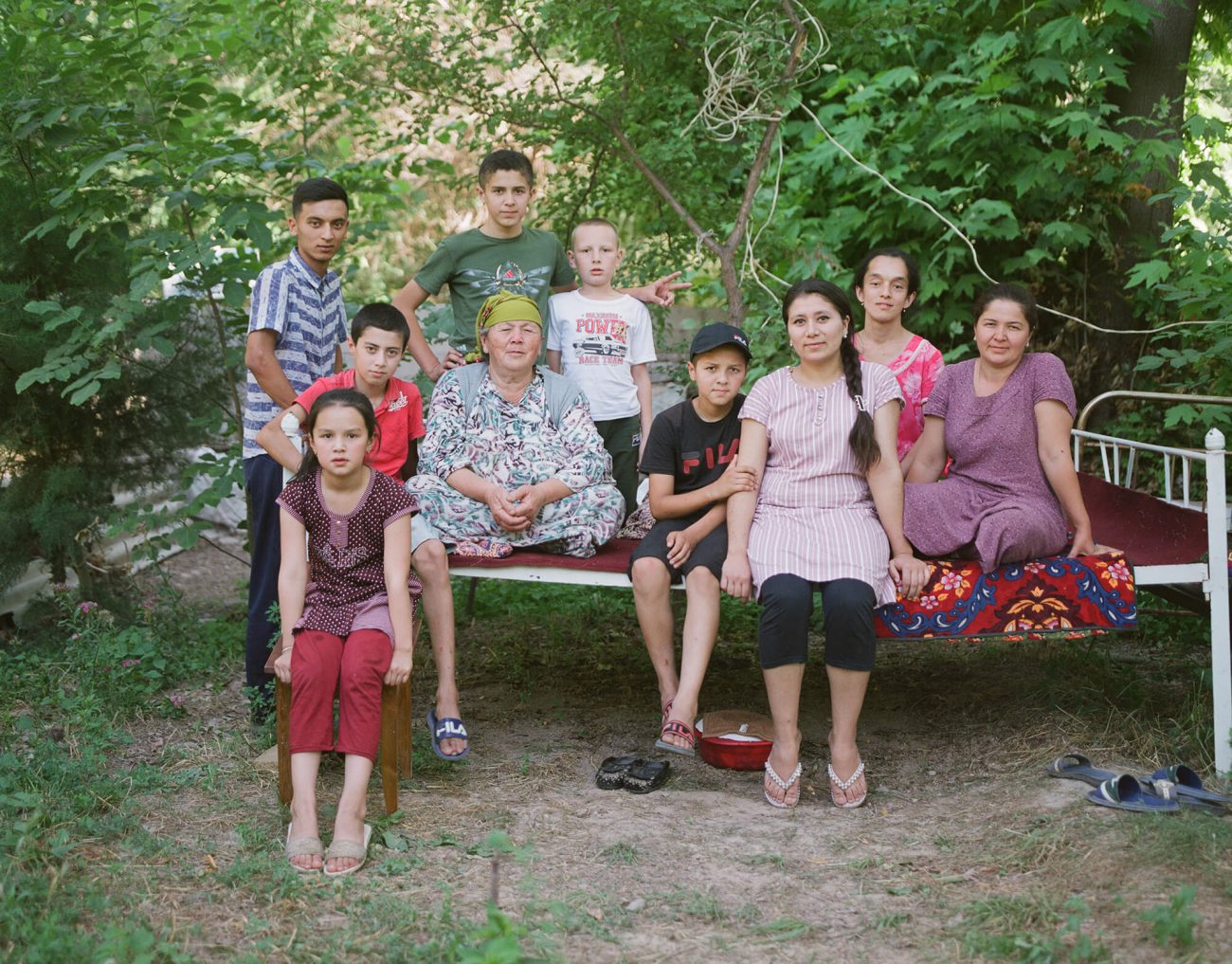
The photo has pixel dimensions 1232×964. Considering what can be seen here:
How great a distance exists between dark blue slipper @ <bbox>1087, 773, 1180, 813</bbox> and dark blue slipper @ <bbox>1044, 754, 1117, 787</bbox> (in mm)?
128

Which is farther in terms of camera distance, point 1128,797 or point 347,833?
point 1128,797

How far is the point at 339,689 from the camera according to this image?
3229 mm

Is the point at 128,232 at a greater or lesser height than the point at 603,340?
greater

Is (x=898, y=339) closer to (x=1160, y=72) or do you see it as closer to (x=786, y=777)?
(x=786, y=777)

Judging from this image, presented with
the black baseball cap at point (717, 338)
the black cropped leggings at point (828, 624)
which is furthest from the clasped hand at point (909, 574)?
the black baseball cap at point (717, 338)

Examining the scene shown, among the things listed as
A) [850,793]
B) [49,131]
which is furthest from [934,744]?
[49,131]

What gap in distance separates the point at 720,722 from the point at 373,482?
1371 mm

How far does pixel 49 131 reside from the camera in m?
4.64

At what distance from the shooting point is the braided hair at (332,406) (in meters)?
3.30

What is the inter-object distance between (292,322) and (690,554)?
1.53 m

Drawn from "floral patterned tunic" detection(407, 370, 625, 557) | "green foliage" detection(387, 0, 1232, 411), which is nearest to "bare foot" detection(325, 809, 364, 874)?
"floral patterned tunic" detection(407, 370, 625, 557)

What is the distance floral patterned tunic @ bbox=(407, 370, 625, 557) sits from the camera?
393 centimetres

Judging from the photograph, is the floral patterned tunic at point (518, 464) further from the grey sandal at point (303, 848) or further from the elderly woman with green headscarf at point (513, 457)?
the grey sandal at point (303, 848)

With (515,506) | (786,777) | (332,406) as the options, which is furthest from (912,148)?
(332,406)
